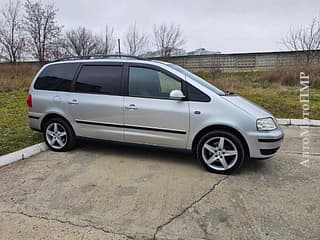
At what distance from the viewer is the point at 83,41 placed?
1160 inches

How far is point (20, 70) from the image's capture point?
18078 millimetres

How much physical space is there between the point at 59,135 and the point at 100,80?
4.16ft

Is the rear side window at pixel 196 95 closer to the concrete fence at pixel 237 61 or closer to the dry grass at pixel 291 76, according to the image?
the dry grass at pixel 291 76

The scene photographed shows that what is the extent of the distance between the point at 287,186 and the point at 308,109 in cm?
577

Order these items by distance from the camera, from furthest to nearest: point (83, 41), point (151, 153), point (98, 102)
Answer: point (83, 41) < point (151, 153) < point (98, 102)

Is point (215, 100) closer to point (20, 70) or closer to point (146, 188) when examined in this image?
point (146, 188)

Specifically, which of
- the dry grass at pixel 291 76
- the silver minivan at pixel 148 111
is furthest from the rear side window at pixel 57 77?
the dry grass at pixel 291 76

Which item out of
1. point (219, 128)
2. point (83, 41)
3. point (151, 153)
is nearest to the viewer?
point (219, 128)

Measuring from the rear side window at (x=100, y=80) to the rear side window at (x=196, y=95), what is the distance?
3.87 feet

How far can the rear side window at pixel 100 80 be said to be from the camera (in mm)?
4883

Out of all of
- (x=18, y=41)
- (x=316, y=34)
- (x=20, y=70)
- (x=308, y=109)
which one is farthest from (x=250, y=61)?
(x=18, y=41)

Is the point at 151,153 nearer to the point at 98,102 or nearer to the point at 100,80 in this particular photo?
the point at 98,102

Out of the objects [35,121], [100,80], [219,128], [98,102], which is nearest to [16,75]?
[35,121]

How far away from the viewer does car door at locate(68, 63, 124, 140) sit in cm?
482
